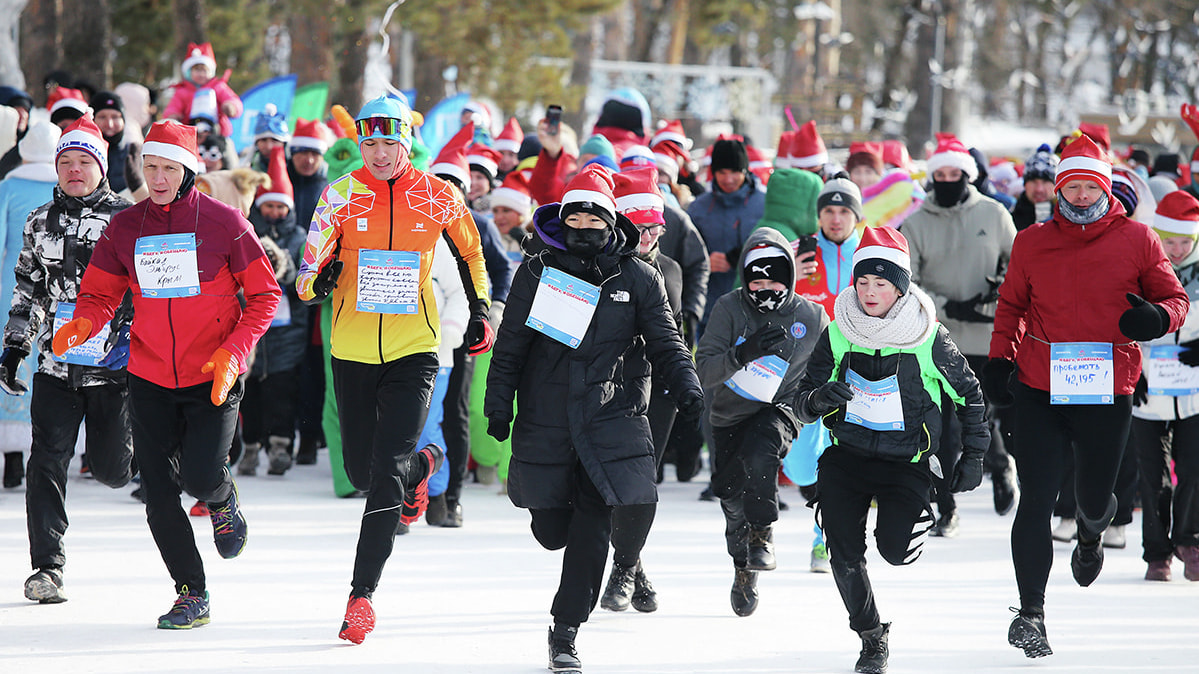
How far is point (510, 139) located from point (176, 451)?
25.2 feet

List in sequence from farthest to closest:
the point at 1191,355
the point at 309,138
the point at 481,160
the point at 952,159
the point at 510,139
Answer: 1. the point at 510,139
2. the point at 309,138
3. the point at 481,160
4. the point at 952,159
5. the point at 1191,355

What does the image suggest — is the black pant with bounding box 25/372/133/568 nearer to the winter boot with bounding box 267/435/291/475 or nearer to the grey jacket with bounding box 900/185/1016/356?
the winter boot with bounding box 267/435/291/475

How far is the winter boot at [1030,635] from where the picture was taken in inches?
235

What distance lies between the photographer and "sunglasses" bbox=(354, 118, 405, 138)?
627cm

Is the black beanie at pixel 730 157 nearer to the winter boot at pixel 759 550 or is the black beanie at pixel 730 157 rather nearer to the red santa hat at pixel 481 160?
the red santa hat at pixel 481 160

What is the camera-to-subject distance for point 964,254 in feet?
31.2

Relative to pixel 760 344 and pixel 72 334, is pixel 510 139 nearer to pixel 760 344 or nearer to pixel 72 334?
pixel 760 344

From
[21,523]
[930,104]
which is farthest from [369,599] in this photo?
[930,104]

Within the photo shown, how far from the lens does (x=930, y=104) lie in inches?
1075

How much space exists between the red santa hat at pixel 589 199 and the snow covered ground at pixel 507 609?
5.57 feet

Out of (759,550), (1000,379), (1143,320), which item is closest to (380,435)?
(759,550)

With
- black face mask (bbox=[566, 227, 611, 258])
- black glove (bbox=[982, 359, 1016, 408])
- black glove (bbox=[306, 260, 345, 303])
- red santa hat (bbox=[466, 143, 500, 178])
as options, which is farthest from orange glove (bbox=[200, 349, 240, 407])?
red santa hat (bbox=[466, 143, 500, 178])

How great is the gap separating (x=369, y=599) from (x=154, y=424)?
1082 mm

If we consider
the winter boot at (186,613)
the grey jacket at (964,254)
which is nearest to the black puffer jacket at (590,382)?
the winter boot at (186,613)
